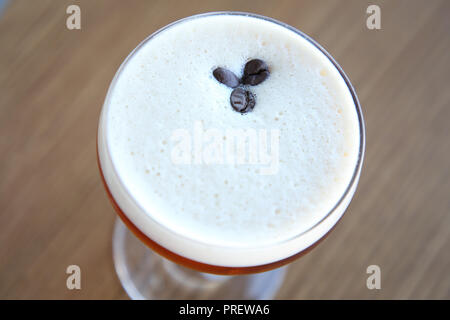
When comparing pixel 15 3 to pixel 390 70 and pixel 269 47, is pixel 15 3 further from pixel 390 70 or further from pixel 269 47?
pixel 390 70

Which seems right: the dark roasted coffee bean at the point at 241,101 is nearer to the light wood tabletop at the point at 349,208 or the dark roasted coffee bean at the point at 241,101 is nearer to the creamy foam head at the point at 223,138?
the creamy foam head at the point at 223,138

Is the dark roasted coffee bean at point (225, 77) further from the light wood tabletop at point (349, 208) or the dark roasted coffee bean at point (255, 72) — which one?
the light wood tabletop at point (349, 208)

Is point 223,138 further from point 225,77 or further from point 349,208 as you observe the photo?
point 349,208

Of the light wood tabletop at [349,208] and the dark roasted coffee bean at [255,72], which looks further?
the light wood tabletop at [349,208]

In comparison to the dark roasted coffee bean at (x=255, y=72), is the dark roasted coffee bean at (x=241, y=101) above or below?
below

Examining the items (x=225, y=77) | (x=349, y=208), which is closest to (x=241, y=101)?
(x=225, y=77)

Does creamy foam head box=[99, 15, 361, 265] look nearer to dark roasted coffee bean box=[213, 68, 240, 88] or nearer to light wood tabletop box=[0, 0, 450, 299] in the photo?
dark roasted coffee bean box=[213, 68, 240, 88]

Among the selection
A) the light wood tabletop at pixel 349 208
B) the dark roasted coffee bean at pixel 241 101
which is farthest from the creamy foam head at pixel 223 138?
the light wood tabletop at pixel 349 208
